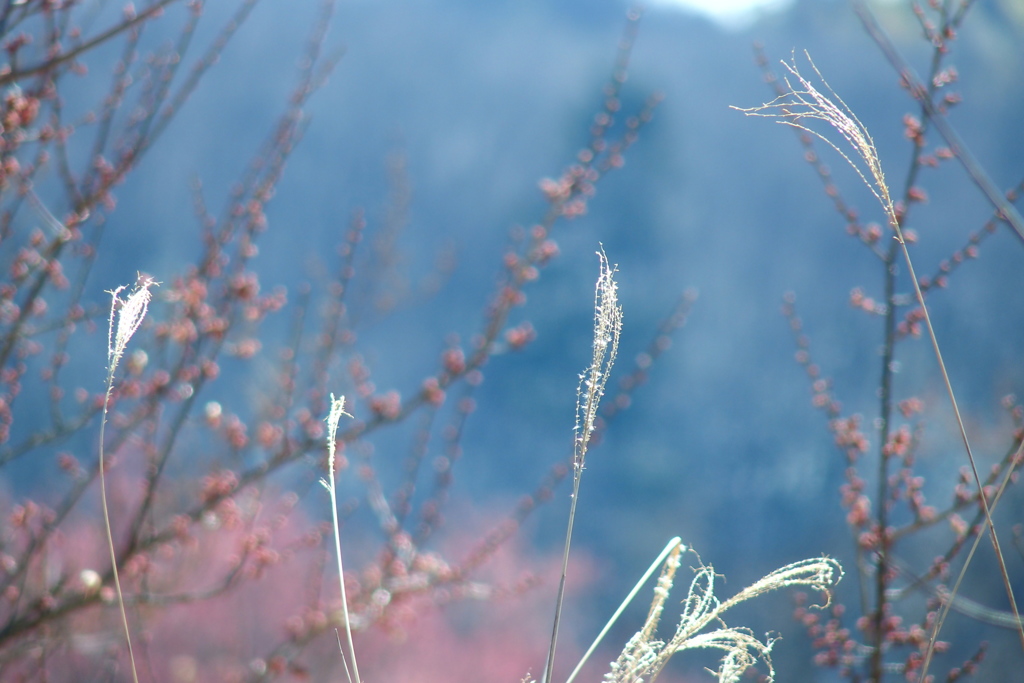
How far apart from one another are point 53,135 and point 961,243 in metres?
5.45

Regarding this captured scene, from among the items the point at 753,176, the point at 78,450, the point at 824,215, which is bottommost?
the point at 78,450

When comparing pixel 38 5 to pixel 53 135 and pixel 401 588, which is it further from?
pixel 401 588

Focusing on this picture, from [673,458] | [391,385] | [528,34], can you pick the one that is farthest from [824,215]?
[391,385]

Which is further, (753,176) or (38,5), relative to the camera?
(753,176)

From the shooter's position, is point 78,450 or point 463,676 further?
point 78,450

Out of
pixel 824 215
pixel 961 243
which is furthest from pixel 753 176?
pixel 961 243

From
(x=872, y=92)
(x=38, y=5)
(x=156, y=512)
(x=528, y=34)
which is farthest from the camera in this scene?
(x=528, y=34)

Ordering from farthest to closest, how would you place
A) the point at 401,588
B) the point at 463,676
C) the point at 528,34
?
A: the point at 528,34 → the point at 463,676 → the point at 401,588

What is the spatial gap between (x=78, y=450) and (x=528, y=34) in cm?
472

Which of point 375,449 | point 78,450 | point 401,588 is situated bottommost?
point 401,588

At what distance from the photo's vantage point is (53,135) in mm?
1261

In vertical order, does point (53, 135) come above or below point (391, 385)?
below

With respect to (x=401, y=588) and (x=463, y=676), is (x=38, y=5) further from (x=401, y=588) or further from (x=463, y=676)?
(x=463, y=676)

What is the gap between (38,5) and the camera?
1036 mm
